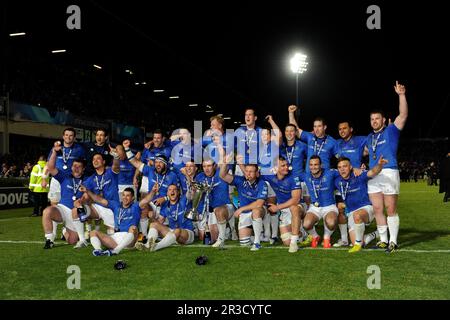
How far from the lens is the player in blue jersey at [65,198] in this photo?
8.07 meters

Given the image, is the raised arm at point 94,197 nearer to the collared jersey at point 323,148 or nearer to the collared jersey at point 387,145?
the collared jersey at point 323,148

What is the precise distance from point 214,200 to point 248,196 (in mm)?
629

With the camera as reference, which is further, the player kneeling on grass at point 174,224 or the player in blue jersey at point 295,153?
the player in blue jersey at point 295,153

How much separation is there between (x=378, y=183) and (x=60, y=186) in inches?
222

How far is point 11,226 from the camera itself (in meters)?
11.5

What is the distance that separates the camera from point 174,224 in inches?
315

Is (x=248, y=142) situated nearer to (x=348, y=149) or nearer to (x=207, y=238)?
(x=348, y=149)

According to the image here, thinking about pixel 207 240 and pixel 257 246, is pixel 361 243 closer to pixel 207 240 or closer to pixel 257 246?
pixel 257 246

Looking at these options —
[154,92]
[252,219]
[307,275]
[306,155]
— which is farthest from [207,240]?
[154,92]

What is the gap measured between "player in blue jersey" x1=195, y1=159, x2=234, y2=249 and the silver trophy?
0.29 ft

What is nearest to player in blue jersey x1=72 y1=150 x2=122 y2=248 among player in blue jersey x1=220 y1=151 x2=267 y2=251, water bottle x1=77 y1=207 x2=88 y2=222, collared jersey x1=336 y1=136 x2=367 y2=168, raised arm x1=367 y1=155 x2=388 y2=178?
water bottle x1=77 y1=207 x2=88 y2=222

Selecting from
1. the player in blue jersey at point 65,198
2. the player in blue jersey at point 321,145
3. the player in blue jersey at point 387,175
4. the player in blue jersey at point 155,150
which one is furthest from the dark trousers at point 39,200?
the player in blue jersey at point 387,175

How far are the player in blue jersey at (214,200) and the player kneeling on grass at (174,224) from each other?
509 millimetres

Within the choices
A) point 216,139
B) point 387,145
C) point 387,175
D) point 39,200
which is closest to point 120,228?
point 216,139
